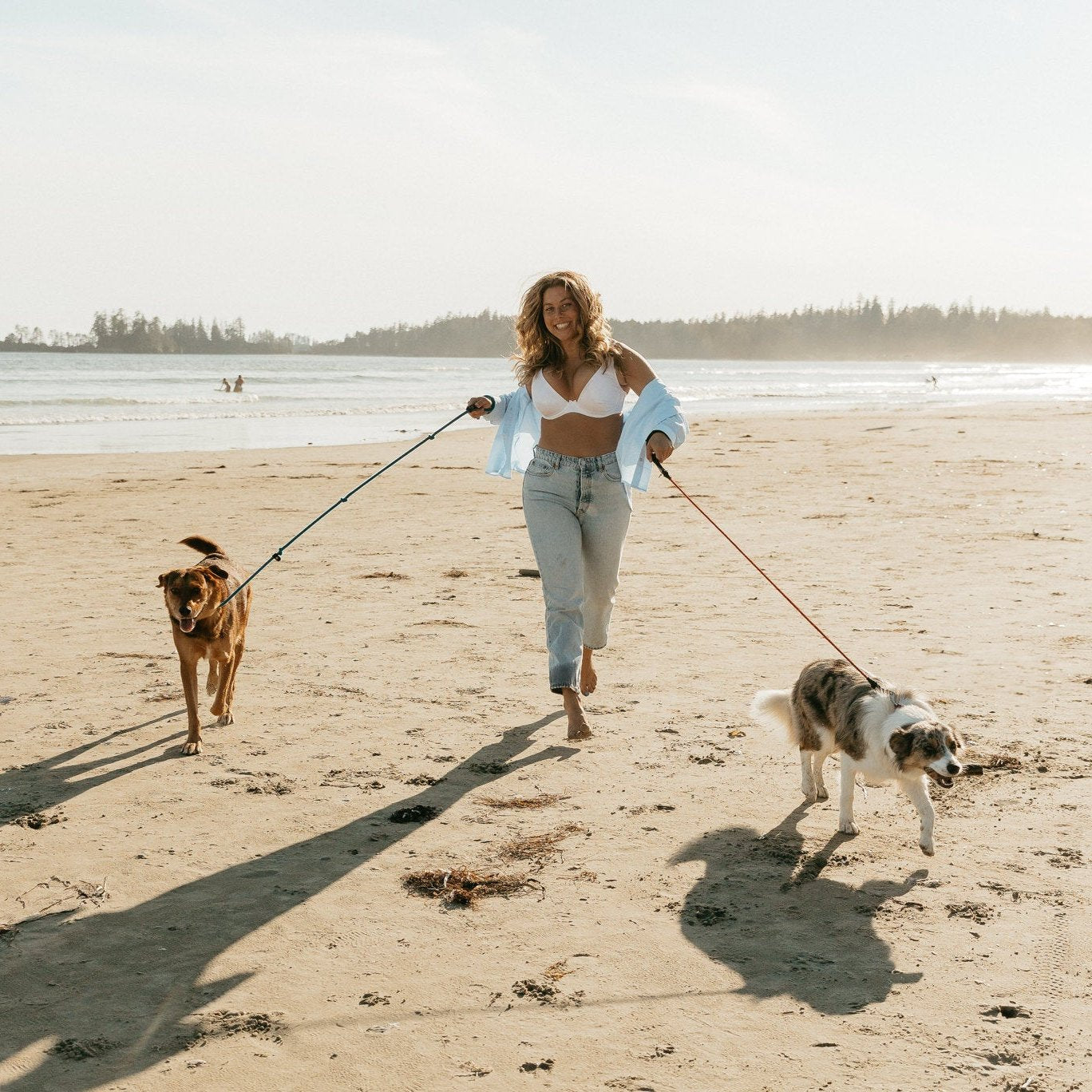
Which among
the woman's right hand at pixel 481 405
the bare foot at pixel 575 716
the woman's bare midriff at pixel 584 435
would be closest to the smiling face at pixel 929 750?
the bare foot at pixel 575 716

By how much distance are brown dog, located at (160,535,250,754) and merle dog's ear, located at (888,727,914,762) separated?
10.4 ft

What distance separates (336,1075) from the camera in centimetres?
286

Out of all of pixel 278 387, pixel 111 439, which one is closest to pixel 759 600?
pixel 111 439

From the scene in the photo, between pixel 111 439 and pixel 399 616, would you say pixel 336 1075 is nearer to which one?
pixel 399 616

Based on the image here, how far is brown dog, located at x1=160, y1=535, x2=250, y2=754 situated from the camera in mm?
5500

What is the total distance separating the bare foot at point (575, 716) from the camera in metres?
5.34

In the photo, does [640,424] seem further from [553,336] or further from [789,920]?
[789,920]

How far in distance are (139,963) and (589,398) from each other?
3.12 metres

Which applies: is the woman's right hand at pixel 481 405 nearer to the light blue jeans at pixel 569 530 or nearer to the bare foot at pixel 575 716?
the light blue jeans at pixel 569 530

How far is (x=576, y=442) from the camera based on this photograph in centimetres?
544

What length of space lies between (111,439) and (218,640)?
1982cm

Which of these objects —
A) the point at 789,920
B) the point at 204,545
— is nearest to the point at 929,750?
the point at 789,920

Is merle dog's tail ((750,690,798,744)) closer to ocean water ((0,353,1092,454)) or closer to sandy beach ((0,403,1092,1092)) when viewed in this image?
sandy beach ((0,403,1092,1092))

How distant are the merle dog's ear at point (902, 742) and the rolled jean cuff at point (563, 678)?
1.68 m
